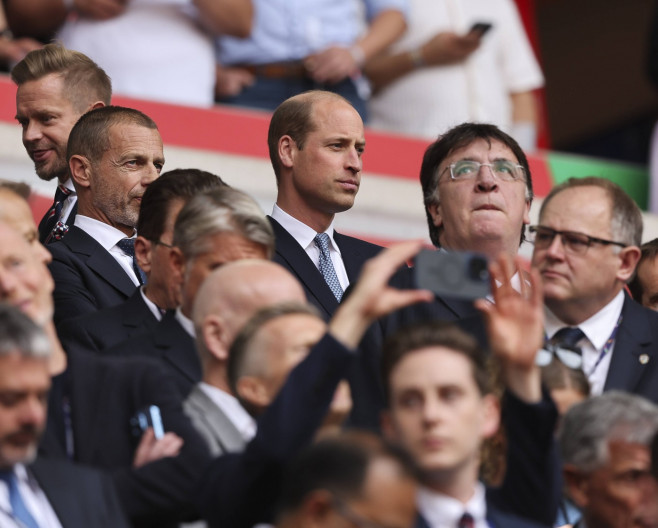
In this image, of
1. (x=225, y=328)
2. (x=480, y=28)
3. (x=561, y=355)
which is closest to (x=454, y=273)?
(x=225, y=328)

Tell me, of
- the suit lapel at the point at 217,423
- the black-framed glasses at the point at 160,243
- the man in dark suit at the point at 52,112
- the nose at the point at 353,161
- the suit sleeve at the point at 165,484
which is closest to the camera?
the suit sleeve at the point at 165,484

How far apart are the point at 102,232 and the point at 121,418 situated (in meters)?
1.39

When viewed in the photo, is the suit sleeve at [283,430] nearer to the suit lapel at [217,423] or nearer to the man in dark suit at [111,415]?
the man in dark suit at [111,415]

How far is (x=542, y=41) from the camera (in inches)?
458

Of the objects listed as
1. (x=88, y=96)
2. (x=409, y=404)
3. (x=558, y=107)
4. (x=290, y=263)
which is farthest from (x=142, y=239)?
(x=558, y=107)

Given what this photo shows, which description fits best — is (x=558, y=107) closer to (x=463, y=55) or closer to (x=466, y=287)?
(x=463, y=55)

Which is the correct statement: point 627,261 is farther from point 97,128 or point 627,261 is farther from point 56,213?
point 56,213

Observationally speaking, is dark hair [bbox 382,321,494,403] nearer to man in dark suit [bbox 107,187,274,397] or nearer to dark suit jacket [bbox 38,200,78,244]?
man in dark suit [bbox 107,187,274,397]

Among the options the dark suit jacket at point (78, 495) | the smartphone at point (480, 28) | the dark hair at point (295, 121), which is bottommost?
the dark suit jacket at point (78, 495)

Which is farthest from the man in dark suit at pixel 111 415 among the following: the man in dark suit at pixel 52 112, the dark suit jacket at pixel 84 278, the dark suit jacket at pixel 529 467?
the man in dark suit at pixel 52 112

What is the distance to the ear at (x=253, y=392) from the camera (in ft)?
10.4

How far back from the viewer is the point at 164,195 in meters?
4.13

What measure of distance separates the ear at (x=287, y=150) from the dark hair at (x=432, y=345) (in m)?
1.76

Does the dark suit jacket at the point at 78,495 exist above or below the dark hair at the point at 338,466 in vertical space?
below
